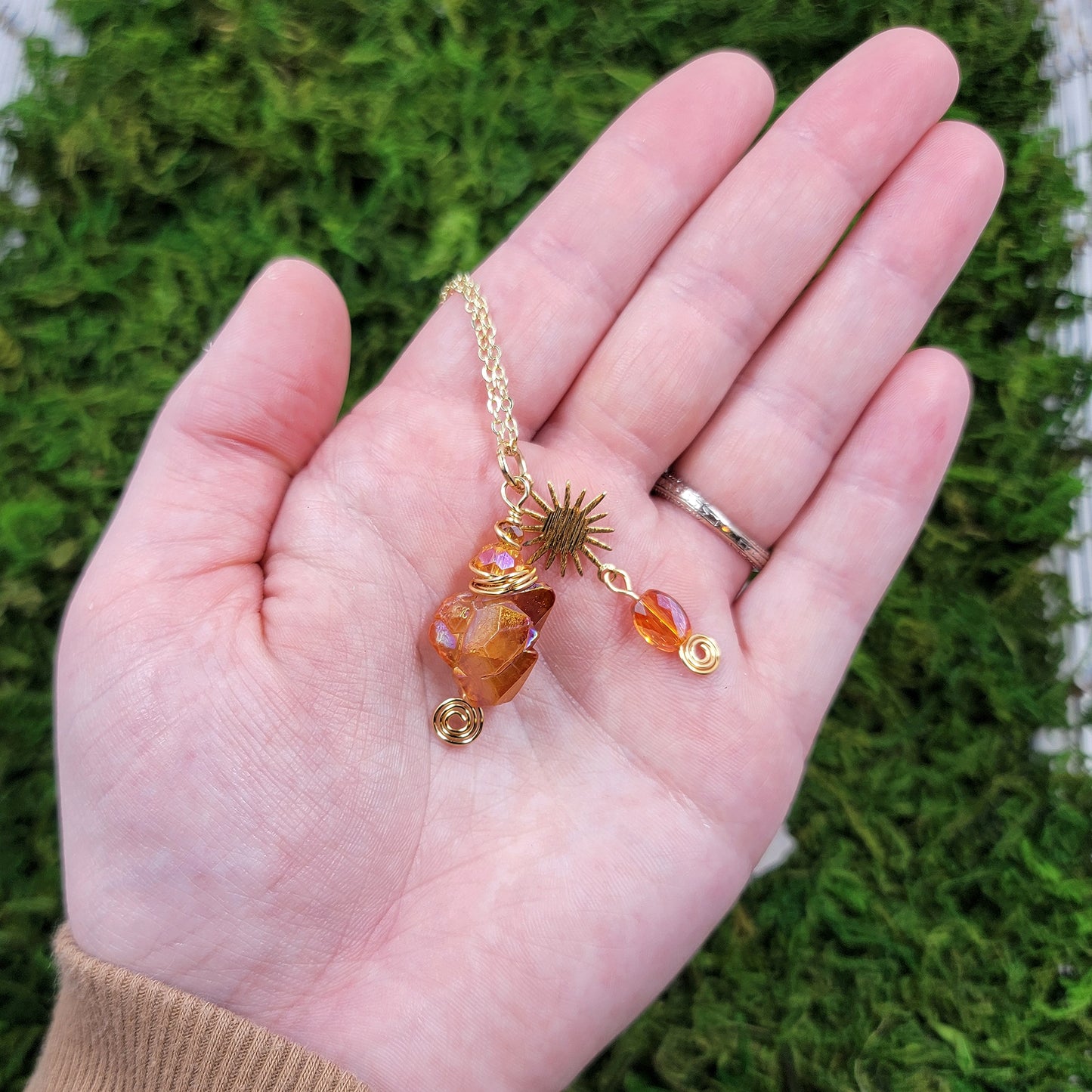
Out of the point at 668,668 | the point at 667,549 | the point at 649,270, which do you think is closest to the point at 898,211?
the point at 649,270

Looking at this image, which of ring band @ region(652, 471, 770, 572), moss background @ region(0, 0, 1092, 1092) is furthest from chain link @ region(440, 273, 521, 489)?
moss background @ region(0, 0, 1092, 1092)

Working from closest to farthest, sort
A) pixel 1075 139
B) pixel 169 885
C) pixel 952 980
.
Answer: pixel 169 885 → pixel 952 980 → pixel 1075 139

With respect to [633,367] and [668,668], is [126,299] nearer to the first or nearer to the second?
[633,367]

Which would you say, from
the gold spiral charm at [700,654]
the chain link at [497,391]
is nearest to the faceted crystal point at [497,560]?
the chain link at [497,391]

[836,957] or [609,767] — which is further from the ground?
[609,767]

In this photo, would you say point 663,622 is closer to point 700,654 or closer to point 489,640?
point 700,654

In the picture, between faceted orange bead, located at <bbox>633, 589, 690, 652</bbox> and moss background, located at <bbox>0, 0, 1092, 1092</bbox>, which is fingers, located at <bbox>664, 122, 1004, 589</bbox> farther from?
moss background, located at <bbox>0, 0, 1092, 1092</bbox>

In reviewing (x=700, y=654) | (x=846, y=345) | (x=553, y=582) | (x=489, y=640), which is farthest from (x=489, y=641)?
(x=846, y=345)
